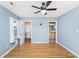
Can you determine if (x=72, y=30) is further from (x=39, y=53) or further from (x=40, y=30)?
(x=40, y=30)

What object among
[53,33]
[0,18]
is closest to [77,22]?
[0,18]

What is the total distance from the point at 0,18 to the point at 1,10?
15.6 inches

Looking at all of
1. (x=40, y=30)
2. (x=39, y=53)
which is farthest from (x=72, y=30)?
(x=40, y=30)

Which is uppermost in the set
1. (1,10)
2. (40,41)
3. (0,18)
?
(1,10)

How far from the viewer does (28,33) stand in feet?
37.4

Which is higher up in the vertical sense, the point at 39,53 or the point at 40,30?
the point at 40,30

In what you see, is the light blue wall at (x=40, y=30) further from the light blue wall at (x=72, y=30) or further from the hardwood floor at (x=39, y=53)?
the light blue wall at (x=72, y=30)

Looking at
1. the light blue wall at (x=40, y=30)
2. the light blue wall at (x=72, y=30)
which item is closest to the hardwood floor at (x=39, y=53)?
the light blue wall at (x=72, y=30)

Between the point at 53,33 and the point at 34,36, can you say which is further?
the point at 53,33

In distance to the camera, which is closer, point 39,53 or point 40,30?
Answer: point 39,53

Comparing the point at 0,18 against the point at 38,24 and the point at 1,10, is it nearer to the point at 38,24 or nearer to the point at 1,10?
the point at 1,10

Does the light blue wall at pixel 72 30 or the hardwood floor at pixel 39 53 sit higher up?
the light blue wall at pixel 72 30

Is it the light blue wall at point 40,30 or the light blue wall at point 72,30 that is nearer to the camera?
the light blue wall at point 72,30

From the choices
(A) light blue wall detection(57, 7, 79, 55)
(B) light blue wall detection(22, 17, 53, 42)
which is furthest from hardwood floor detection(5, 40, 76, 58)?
(B) light blue wall detection(22, 17, 53, 42)
